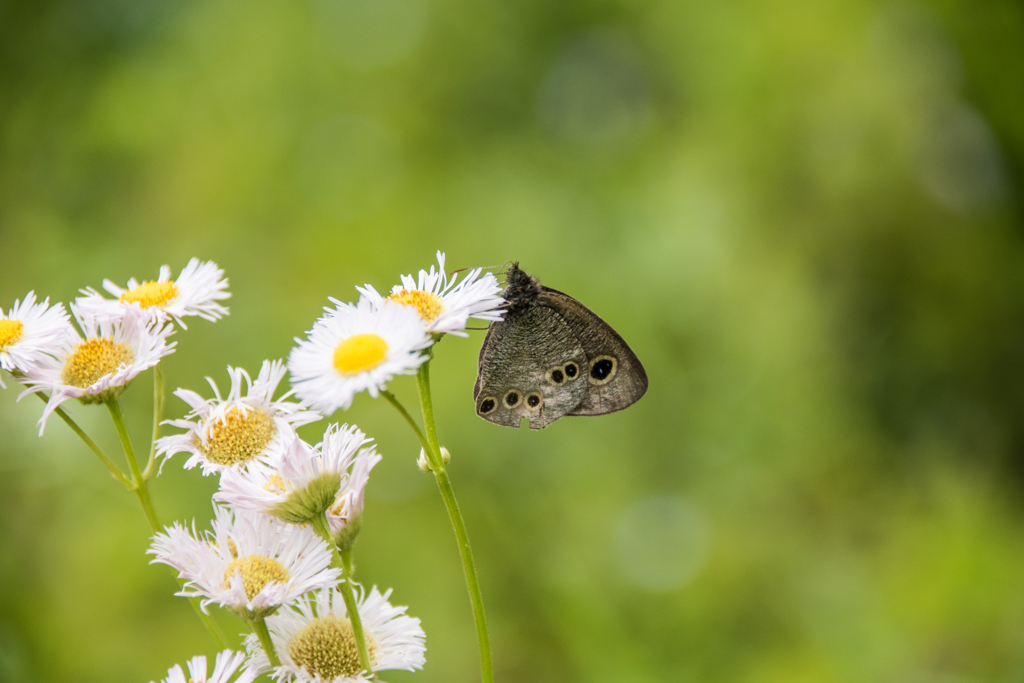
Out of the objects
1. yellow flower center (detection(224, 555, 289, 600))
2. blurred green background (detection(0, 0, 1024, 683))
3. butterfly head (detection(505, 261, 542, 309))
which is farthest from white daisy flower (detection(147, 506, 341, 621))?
blurred green background (detection(0, 0, 1024, 683))

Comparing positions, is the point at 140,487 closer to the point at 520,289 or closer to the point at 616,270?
the point at 520,289

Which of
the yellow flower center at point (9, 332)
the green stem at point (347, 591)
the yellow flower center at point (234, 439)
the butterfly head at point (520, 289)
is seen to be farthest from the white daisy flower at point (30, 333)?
the butterfly head at point (520, 289)

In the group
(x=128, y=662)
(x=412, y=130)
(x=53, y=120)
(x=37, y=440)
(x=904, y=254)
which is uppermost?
(x=412, y=130)

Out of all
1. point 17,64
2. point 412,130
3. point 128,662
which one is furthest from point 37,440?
point 412,130

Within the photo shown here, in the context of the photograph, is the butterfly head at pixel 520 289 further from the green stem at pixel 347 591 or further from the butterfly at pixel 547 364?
the green stem at pixel 347 591

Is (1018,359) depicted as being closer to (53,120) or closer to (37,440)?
(37,440)

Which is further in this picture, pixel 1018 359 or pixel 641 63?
pixel 641 63

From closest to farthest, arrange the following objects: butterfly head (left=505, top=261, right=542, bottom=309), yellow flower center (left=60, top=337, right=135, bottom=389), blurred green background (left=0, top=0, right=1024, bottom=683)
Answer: yellow flower center (left=60, top=337, right=135, bottom=389)
butterfly head (left=505, top=261, right=542, bottom=309)
blurred green background (left=0, top=0, right=1024, bottom=683)

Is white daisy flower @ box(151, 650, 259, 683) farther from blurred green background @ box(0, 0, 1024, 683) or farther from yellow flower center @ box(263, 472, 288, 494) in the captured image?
blurred green background @ box(0, 0, 1024, 683)
